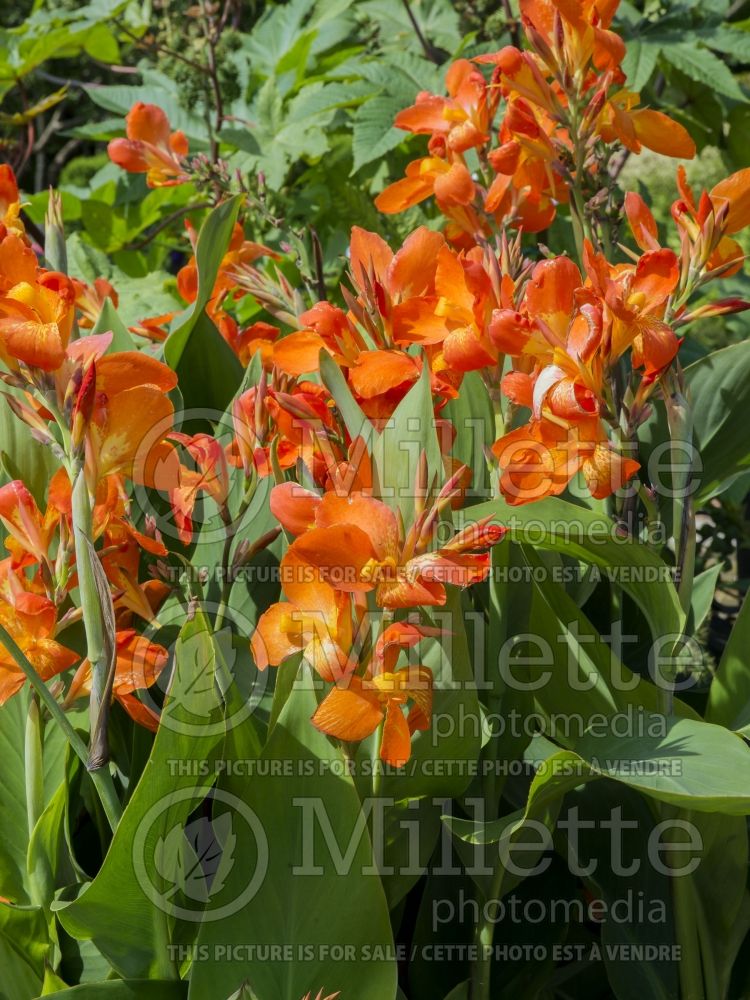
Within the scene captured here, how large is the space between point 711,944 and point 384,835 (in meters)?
0.29

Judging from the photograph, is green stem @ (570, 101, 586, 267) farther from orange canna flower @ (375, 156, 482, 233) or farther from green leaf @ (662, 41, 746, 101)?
green leaf @ (662, 41, 746, 101)

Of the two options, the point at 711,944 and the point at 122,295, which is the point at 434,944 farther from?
the point at 122,295

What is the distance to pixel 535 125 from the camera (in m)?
0.81

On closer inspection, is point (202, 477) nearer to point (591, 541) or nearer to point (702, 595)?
point (591, 541)

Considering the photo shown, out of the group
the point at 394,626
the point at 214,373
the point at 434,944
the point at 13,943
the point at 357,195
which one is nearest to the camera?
the point at 394,626

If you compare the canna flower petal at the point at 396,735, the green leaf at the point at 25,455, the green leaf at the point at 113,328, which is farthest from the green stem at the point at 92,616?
the green leaf at the point at 113,328

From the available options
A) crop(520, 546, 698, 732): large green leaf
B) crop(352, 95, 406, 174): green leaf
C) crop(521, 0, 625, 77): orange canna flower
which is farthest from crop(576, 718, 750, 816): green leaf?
crop(352, 95, 406, 174): green leaf

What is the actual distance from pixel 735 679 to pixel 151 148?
81 cm

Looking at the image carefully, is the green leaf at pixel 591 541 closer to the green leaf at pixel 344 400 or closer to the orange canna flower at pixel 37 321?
the green leaf at pixel 344 400

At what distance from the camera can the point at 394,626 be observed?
56cm

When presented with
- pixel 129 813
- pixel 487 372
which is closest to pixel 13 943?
pixel 129 813

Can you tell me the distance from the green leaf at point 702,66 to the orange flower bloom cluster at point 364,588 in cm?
108

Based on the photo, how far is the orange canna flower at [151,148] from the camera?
1.09 m

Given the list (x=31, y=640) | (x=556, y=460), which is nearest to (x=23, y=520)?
(x=31, y=640)
